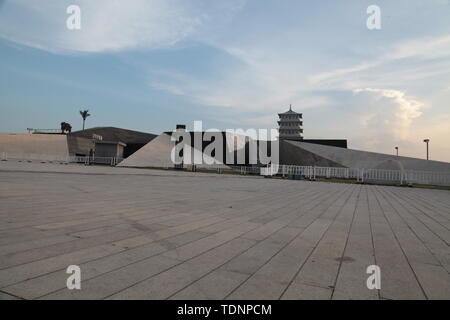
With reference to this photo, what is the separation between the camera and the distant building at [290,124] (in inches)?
2290

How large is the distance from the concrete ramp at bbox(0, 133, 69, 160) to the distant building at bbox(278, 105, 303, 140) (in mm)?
39011

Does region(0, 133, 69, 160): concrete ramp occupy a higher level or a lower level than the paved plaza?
higher

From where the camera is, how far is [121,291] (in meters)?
1.80

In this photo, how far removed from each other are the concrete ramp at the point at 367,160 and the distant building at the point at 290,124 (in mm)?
28658

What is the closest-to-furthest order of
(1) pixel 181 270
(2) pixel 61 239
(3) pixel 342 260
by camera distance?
1. (1) pixel 181 270
2. (3) pixel 342 260
3. (2) pixel 61 239

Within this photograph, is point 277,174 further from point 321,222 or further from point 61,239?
point 61,239

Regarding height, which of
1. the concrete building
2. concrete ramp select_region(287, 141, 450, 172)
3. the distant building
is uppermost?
the distant building

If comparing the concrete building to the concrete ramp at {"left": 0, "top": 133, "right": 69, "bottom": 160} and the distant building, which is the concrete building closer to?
the concrete ramp at {"left": 0, "top": 133, "right": 69, "bottom": 160}

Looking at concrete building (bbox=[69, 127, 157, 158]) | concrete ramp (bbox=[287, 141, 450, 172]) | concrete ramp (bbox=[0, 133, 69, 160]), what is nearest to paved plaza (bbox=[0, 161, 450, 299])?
concrete ramp (bbox=[287, 141, 450, 172])

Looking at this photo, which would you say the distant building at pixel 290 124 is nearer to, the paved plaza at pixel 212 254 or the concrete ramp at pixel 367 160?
the concrete ramp at pixel 367 160

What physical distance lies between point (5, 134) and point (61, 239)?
39899mm

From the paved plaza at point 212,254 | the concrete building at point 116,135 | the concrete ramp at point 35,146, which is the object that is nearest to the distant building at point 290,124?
the concrete building at point 116,135

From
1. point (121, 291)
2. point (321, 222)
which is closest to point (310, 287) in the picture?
point (121, 291)

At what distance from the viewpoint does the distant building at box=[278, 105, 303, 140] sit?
191ft
